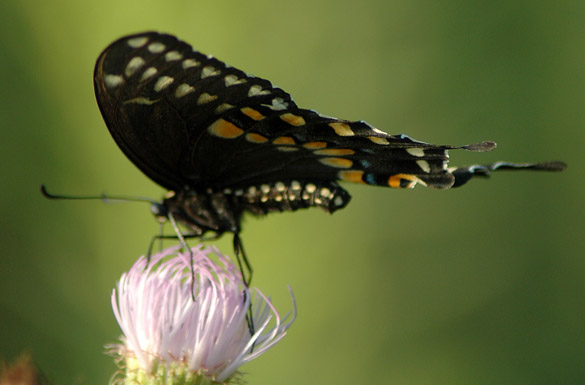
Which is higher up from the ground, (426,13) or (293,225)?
(426,13)

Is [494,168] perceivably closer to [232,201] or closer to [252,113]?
[252,113]

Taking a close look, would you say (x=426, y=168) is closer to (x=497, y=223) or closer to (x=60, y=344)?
(x=497, y=223)

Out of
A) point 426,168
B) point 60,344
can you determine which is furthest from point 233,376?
point 60,344

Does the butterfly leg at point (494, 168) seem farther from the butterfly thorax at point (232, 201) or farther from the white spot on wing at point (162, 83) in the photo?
the white spot on wing at point (162, 83)

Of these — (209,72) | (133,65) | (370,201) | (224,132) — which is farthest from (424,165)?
(370,201)

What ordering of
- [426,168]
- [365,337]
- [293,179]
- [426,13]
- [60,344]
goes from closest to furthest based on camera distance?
[426,168]
[293,179]
[60,344]
[365,337]
[426,13]

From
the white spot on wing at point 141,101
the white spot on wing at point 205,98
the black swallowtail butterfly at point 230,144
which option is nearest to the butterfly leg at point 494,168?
the black swallowtail butterfly at point 230,144
